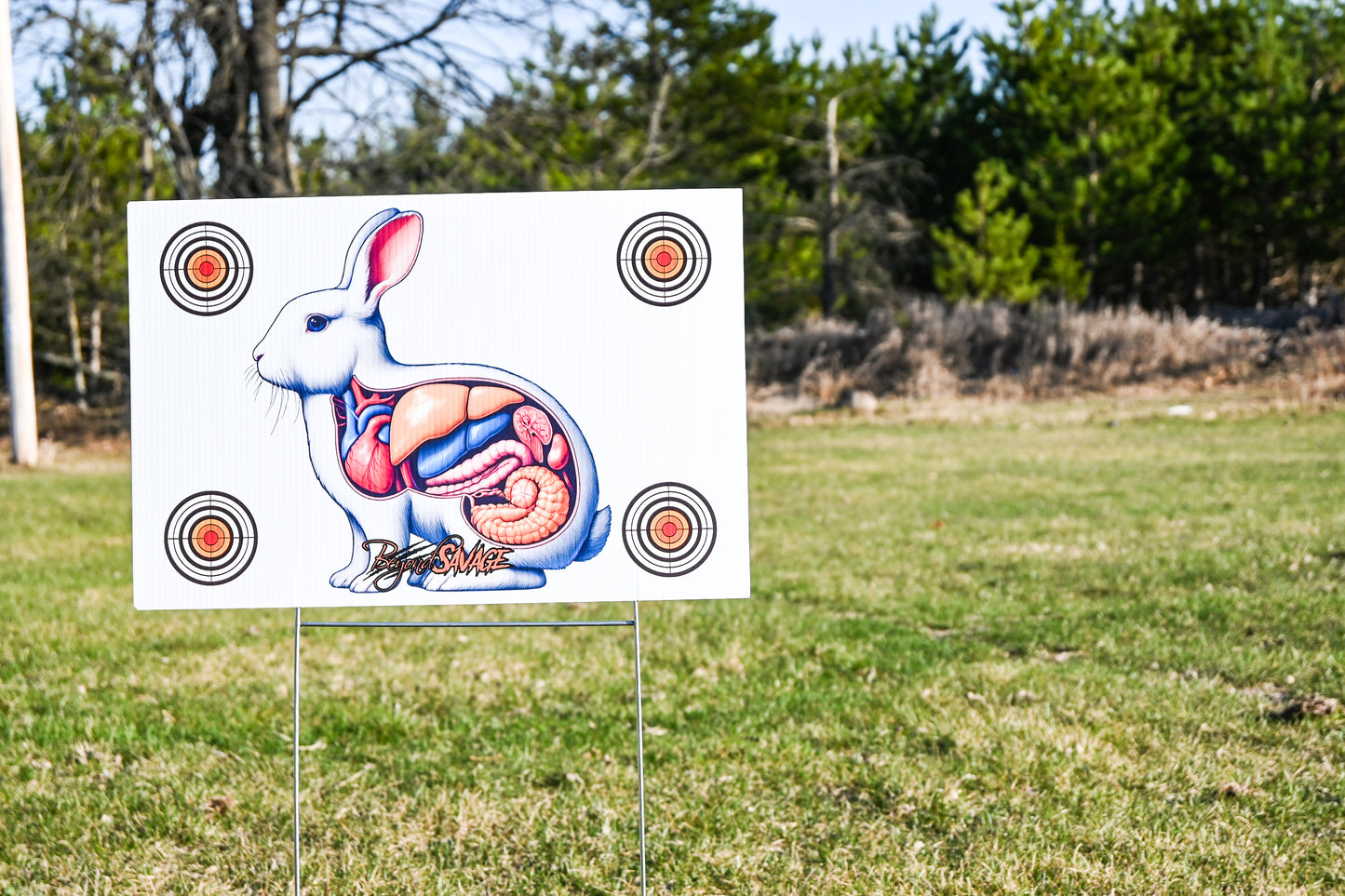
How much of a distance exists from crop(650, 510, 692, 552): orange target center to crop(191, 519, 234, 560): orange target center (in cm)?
114

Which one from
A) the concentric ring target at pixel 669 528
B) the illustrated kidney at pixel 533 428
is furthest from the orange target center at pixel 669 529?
the illustrated kidney at pixel 533 428

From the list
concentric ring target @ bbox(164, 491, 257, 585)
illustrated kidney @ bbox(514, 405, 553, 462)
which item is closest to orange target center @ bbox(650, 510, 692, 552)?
illustrated kidney @ bbox(514, 405, 553, 462)

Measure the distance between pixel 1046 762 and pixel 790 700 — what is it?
4.19ft

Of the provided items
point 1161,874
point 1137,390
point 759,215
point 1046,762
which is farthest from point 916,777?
point 759,215

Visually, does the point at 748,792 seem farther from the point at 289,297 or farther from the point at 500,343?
the point at 289,297

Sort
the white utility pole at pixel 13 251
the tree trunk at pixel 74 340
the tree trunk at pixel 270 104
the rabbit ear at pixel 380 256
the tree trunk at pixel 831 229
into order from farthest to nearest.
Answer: the tree trunk at pixel 831 229
the tree trunk at pixel 74 340
the tree trunk at pixel 270 104
the white utility pole at pixel 13 251
the rabbit ear at pixel 380 256

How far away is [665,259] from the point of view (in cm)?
309

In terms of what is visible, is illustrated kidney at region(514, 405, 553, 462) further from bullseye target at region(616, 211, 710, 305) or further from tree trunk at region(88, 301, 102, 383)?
tree trunk at region(88, 301, 102, 383)

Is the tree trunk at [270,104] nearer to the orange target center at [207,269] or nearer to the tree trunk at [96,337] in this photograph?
the orange target center at [207,269]

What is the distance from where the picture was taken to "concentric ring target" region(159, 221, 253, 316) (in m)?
3.09

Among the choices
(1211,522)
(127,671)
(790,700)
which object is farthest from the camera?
(1211,522)

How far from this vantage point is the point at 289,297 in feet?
10.1

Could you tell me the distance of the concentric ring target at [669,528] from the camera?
3.11 meters

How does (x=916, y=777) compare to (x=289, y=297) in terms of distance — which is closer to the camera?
(x=289, y=297)
